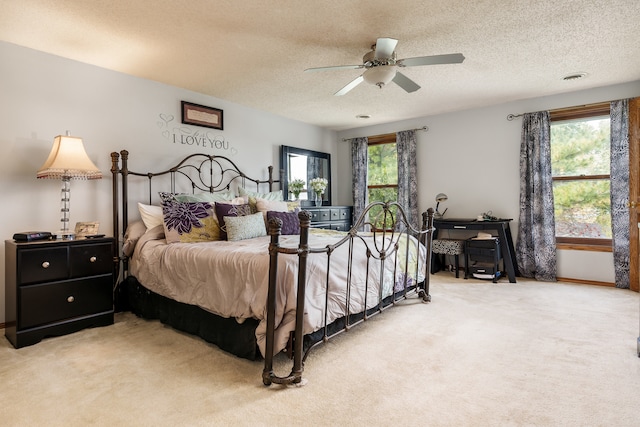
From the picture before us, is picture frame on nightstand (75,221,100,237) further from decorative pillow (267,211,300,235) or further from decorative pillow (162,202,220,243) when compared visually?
decorative pillow (267,211,300,235)

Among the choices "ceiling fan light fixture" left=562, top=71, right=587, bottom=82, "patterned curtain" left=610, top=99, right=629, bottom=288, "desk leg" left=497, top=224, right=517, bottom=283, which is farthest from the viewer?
"desk leg" left=497, top=224, right=517, bottom=283

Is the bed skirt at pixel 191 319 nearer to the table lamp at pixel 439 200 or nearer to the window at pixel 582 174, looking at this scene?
the table lamp at pixel 439 200

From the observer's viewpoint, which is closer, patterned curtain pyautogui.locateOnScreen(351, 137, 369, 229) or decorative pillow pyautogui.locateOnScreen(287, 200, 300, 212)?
decorative pillow pyautogui.locateOnScreen(287, 200, 300, 212)

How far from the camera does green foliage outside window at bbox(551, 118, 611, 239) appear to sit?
13.6ft

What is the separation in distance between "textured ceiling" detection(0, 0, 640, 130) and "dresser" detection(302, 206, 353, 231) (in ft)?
5.80

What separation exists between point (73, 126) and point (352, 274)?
2.87m

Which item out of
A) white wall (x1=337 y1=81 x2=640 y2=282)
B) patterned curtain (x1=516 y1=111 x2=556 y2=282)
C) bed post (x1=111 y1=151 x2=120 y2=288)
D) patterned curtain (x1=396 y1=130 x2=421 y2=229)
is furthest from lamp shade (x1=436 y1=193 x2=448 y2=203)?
bed post (x1=111 y1=151 x2=120 y2=288)

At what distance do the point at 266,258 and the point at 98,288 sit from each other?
1677 mm

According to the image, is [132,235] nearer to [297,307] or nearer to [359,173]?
[297,307]

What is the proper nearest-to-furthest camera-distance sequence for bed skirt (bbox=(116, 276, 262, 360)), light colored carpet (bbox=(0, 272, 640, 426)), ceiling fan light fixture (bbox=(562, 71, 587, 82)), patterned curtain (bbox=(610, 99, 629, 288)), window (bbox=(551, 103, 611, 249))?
light colored carpet (bbox=(0, 272, 640, 426)), bed skirt (bbox=(116, 276, 262, 360)), ceiling fan light fixture (bbox=(562, 71, 587, 82)), patterned curtain (bbox=(610, 99, 629, 288)), window (bbox=(551, 103, 611, 249))

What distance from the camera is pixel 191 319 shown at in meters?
2.55

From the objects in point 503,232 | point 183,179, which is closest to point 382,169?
point 503,232

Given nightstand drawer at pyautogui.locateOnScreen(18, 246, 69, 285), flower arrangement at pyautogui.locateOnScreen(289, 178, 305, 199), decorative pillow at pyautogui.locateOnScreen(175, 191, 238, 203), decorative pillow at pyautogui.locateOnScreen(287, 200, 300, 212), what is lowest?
nightstand drawer at pyautogui.locateOnScreen(18, 246, 69, 285)

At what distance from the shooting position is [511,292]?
3.78m
